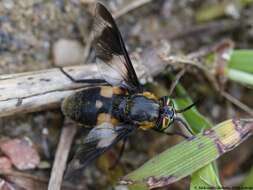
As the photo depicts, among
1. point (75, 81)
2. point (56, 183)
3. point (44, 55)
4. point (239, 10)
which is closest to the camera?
point (56, 183)

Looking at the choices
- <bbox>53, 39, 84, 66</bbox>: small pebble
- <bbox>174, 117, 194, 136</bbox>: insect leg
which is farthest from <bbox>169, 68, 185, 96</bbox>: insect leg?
<bbox>53, 39, 84, 66</bbox>: small pebble

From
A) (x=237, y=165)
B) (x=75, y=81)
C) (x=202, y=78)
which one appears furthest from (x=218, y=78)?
(x=75, y=81)

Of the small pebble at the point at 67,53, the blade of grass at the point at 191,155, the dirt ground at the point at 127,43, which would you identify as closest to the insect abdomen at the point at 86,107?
the dirt ground at the point at 127,43

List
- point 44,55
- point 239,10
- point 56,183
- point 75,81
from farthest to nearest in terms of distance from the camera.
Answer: point 239,10 < point 44,55 < point 75,81 < point 56,183

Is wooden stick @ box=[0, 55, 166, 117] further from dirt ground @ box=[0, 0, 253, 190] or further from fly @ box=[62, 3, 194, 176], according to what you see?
dirt ground @ box=[0, 0, 253, 190]

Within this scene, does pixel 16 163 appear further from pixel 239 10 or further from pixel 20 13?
pixel 239 10

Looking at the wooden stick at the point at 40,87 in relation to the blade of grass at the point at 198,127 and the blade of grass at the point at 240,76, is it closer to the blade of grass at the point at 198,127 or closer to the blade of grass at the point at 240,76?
the blade of grass at the point at 198,127
